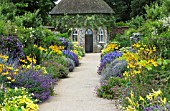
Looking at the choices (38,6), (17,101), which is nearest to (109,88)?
(17,101)

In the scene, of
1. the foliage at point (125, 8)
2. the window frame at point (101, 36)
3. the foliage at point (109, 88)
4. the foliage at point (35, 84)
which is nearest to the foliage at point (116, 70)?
the foliage at point (109, 88)

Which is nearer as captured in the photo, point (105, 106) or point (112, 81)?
point (105, 106)

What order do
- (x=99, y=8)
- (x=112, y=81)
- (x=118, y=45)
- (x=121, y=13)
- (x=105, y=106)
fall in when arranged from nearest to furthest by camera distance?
(x=105, y=106)
(x=112, y=81)
(x=118, y=45)
(x=99, y=8)
(x=121, y=13)

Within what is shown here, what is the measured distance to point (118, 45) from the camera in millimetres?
20531

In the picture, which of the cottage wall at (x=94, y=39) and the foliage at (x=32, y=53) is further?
the cottage wall at (x=94, y=39)

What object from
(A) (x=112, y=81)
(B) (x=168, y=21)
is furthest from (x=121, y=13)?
(A) (x=112, y=81)

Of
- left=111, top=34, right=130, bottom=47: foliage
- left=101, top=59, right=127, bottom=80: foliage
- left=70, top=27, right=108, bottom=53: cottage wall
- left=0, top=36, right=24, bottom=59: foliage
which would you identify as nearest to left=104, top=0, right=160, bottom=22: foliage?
left=70, top=27, right=108, bottom=53: cottage wall

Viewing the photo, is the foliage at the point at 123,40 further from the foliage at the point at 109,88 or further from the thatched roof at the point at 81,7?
the thatched roof at the point at 81,7

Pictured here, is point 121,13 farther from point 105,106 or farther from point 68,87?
point 105,106

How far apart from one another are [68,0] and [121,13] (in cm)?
1312

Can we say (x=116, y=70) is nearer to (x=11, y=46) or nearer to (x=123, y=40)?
(x=11, y=46)

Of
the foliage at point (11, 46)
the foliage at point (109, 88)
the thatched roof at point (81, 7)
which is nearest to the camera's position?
the foliage at point (109, 88)

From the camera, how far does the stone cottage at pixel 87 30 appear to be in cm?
3928

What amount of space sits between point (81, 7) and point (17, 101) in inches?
1294
